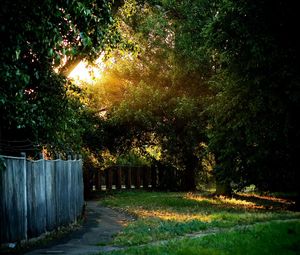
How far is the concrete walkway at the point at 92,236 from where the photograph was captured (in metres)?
11.4

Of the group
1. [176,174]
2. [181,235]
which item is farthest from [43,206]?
[176,174]

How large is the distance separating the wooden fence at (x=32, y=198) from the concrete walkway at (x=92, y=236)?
688 millimetres

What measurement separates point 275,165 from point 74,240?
12053 mm

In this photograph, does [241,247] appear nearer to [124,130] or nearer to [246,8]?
[246,8]

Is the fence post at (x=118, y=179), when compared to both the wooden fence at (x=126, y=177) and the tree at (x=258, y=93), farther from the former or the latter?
the tree at (x=258, y=93)

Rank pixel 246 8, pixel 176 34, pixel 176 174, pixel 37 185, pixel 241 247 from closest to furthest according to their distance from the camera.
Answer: pixel 241 247 < pixel 37 185 < pixel 246 8 < pixel 176 34 < pixel 176 174

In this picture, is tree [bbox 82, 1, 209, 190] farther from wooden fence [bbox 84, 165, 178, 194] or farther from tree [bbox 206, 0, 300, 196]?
tree [bbox 206, 0, 300, 196]

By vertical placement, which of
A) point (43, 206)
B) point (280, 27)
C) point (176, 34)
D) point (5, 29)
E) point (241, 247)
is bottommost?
point (241, 247)

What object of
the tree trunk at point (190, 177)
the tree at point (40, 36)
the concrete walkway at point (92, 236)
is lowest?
the concrete walkway at point (92, 236)

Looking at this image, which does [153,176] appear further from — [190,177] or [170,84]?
[170,84]

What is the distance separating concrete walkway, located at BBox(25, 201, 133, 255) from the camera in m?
11.4

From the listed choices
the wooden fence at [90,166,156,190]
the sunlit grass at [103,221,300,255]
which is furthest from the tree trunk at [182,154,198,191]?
the sunlit grass at [103,221,300,255]

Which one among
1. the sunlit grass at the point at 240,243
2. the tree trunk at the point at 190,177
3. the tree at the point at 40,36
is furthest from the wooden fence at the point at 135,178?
the sunlit grass at the point at 240,243

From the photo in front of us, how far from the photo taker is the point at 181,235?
13.2m
